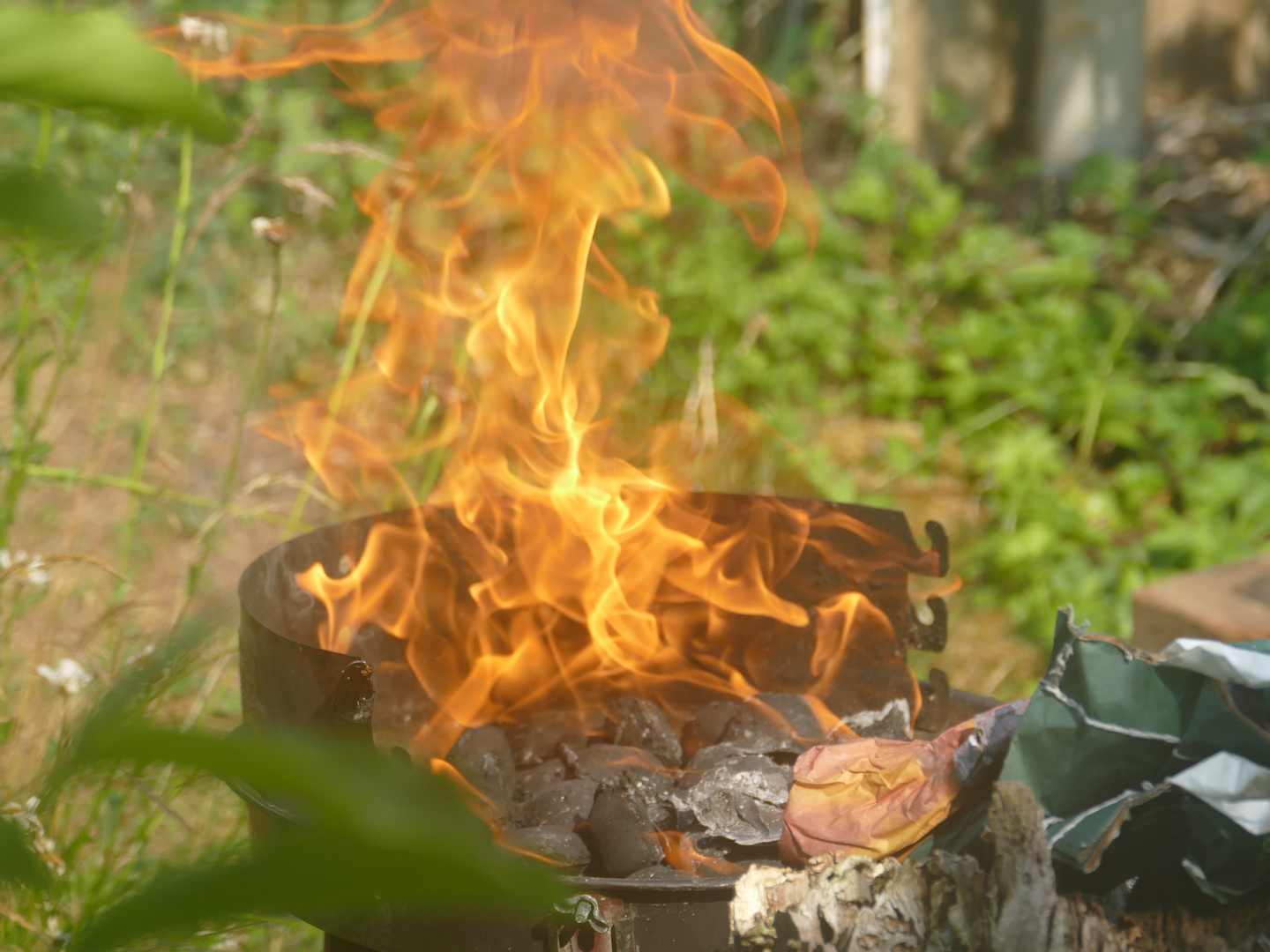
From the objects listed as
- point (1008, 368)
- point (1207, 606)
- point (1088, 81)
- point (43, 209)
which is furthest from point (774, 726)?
point (1088, 81)

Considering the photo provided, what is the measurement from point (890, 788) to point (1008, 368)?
11.5 feet

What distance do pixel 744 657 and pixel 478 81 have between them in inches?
114

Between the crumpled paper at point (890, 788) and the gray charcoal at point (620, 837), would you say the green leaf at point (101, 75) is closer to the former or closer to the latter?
the crumpled paper at point (890, 788)

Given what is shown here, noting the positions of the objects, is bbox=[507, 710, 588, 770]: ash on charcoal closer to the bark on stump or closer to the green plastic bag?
the bark on stump

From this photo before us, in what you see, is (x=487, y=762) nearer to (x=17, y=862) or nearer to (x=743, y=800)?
(x=743, y=800)

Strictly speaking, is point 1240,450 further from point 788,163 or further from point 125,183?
point 125,183


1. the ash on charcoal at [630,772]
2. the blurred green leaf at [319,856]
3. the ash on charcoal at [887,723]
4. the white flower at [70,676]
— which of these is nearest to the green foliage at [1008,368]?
the ash on charcoal at [887,723]

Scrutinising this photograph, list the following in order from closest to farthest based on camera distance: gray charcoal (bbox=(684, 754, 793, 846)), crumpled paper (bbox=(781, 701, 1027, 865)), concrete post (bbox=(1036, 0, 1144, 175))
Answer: crumpled paper (bbox=(781, 701, 1027, 865)) < gray charcoal (bbox=(684, 754, 793, 846)) < concrete post (bbox=(1036, 0, 1144, 175))

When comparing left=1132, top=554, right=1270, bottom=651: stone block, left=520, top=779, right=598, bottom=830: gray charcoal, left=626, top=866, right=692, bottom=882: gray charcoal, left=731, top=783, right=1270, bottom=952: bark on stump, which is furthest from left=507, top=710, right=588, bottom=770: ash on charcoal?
left=1132, top=554, right=1270, bottom=651: stone block

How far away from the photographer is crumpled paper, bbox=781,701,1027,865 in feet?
4.85

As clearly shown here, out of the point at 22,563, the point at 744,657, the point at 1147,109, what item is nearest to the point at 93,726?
the point at 22,563

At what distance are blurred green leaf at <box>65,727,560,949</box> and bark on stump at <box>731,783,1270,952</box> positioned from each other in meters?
1.15

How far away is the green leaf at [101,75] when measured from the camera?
0.25m

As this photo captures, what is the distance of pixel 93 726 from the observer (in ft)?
0.81
